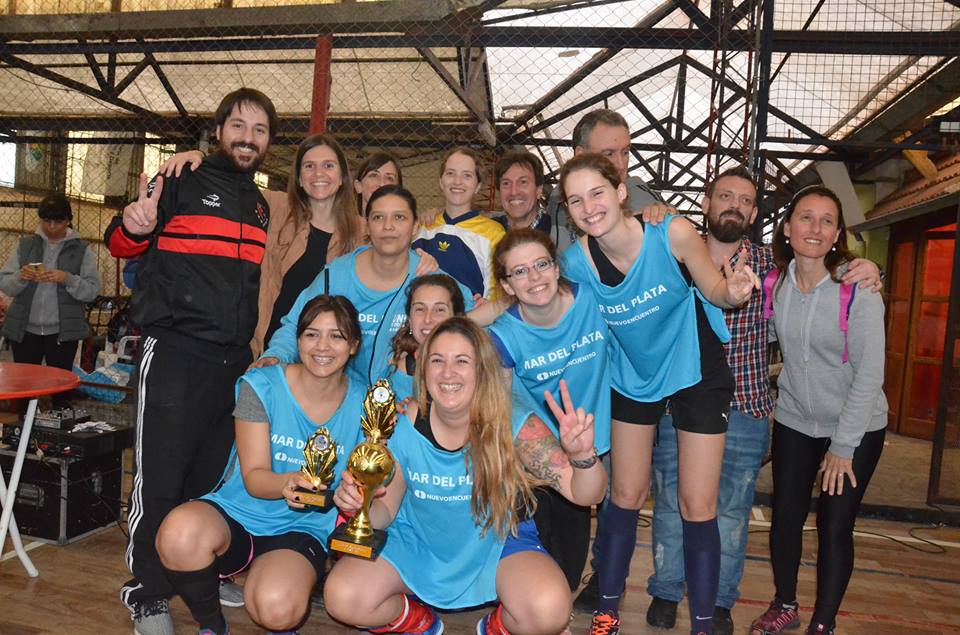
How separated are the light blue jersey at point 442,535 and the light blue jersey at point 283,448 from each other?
0.25 m

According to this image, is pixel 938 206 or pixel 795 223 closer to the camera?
pixel 795 223

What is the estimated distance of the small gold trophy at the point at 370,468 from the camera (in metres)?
2.22

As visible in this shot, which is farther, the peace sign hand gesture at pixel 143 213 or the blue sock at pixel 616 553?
the blue sock at pixel 616 553

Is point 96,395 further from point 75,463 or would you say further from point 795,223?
point 795,223

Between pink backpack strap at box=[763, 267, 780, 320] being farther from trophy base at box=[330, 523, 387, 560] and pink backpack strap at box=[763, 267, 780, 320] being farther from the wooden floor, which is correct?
trophy base at box=[330, 523, 387, 560]

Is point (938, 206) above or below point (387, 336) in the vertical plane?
above

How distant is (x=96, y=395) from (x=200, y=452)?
3.59 m

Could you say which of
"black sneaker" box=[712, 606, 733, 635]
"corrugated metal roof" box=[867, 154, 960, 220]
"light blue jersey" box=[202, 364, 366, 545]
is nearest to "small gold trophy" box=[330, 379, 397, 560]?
"light blue jersey" box=[202, 364, 366, 545]

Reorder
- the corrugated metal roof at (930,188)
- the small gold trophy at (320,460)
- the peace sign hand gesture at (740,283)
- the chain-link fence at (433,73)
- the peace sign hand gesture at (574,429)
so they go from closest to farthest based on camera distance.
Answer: the peace sign hand gesture at (574,429), the small gold trophy at (320,460), the peace sign hand gesture at (740,283), the chain-link fence at (433,73), the corrugated metal roof at (930,188)

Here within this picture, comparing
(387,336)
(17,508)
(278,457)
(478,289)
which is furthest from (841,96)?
(17,508)

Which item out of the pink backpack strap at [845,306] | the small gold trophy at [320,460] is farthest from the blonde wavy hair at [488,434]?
the pink backpack strap at [845,306]

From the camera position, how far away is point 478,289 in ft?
10.7

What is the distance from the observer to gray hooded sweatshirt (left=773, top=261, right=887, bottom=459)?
9.10ft

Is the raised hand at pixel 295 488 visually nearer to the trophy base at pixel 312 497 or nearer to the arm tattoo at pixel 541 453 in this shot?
the trophy base at pixel 312 497
